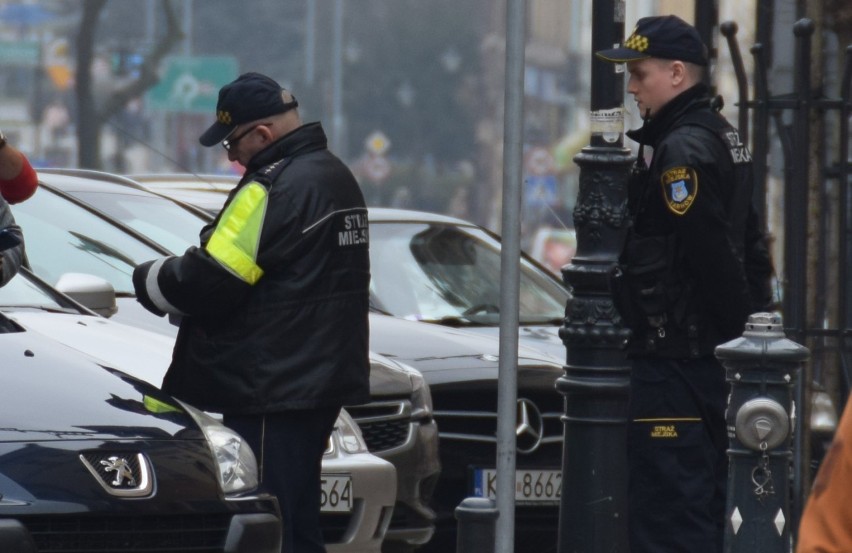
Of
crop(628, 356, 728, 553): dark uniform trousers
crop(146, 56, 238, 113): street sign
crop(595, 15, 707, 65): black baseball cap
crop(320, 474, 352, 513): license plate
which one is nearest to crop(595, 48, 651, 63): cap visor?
crop(595, 15, 707, 65): black baseball cap

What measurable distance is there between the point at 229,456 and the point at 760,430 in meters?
1.46

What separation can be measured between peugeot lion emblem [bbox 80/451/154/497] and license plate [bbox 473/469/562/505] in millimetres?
2657

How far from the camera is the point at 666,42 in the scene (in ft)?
18.4

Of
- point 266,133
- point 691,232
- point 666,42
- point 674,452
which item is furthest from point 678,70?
point 266,133

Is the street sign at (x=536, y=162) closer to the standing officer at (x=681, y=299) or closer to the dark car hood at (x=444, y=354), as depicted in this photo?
the dark car hood at (x=444, y=354)

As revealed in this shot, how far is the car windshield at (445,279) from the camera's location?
8062 millimetres

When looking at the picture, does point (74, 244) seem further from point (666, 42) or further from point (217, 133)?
point (666, 42)

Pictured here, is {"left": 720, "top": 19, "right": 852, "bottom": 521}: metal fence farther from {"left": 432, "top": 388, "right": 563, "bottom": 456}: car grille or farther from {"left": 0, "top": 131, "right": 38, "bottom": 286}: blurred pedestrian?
{"left": 0, "top": 131, "right": 38, "bottom": 286}: blurred pedestrian

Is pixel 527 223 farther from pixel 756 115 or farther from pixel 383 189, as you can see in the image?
pixel 756 115

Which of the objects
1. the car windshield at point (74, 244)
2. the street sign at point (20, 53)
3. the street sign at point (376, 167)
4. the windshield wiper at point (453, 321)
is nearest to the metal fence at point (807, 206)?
the windshield wiper at point (453, 321)

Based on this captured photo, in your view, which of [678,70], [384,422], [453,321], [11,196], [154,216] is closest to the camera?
[678,70]

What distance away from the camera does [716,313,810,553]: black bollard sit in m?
4.99

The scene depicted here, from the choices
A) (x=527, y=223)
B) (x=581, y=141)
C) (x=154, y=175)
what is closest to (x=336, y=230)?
(x=154, y=175)

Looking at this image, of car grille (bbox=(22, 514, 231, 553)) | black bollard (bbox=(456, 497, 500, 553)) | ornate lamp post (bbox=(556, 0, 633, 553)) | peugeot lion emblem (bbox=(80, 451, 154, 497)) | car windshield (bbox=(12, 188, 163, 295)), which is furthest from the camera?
car windshield (bbox=(12, 188, 163, 295))
